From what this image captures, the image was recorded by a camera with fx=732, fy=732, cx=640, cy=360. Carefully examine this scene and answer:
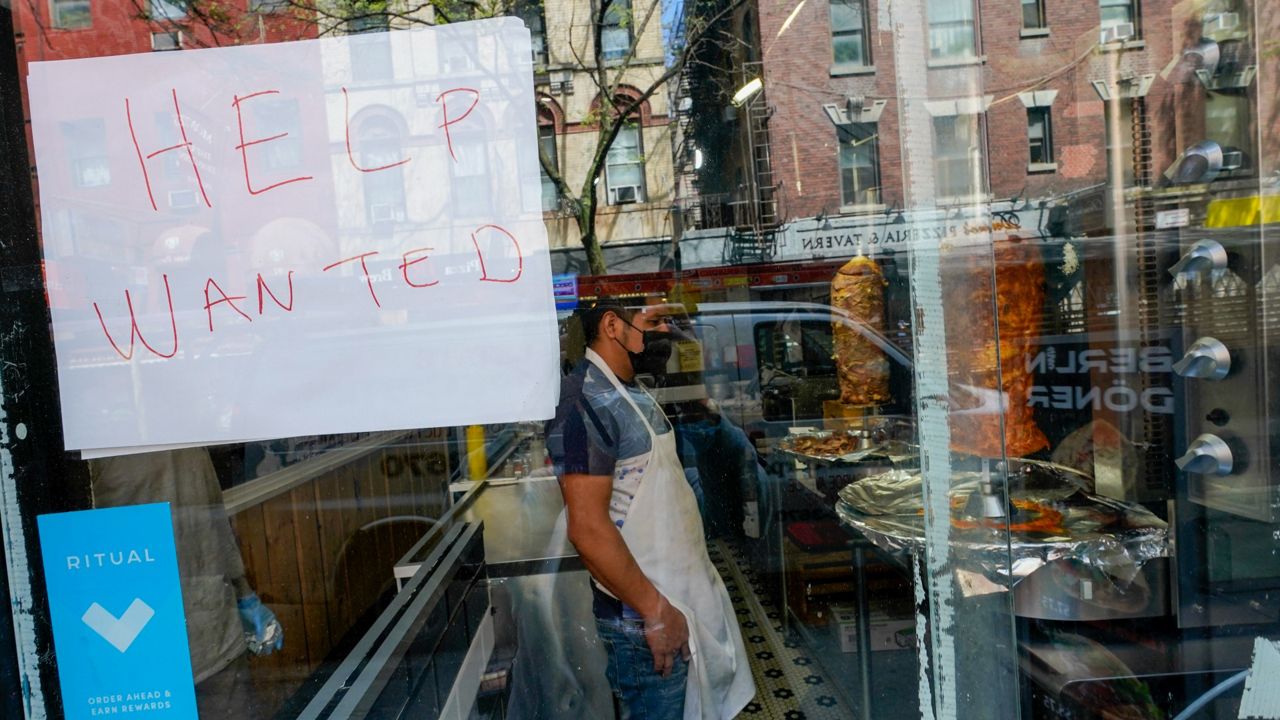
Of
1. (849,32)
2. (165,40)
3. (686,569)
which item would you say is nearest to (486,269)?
(165,40)

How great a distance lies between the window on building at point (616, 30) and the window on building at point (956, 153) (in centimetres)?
62

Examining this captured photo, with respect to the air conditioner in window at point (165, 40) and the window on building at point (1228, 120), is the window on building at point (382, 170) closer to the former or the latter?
the air conditioner in window at point (165, 40)

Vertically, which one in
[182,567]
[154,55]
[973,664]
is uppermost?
[154,55]

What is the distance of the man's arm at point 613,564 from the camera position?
178 cm

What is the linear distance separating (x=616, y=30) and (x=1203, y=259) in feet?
4.73

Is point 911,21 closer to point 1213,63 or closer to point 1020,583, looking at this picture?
point 1213,63

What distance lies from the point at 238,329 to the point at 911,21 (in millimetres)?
1034

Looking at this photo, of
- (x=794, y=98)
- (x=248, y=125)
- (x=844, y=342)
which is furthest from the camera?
(x=844, y=342)

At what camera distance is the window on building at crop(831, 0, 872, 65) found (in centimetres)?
119

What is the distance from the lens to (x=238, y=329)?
1.02 meters

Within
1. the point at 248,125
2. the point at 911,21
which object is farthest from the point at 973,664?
the point at 248,125

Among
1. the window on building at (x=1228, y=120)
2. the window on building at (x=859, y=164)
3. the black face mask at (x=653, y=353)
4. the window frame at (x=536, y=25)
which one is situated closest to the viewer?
the window frame at (x=536, y=25)

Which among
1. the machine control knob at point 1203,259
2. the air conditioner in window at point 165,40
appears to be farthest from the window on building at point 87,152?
the machine control knob at point 1203,259

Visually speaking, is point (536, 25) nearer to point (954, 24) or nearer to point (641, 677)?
point (954, 24)
